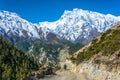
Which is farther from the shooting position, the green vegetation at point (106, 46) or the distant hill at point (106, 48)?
the green vegetation at point (106, 46)

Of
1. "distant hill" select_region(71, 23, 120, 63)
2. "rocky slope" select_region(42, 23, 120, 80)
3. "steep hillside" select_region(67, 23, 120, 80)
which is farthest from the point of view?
"distant hill" select_region(71, 23, 120, 63)

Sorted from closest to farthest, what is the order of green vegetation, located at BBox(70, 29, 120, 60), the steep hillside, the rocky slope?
the steep hillside
the rocky slope
green vegetation, located at BBox(70, 29, 120, 60)

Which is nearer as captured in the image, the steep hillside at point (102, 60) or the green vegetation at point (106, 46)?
the steep hillside at point (102, 60)

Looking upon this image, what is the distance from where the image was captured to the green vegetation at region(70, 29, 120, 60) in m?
128

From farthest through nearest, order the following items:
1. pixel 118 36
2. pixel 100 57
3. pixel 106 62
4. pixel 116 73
Result: pixel 118 36, pixel 100 57, pixel 106 62, pixel 116 73

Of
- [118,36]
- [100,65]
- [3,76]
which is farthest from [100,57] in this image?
[3,76]

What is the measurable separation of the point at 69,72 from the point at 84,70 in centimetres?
1315

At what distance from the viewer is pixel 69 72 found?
148375 millimetres

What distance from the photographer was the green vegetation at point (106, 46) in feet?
419

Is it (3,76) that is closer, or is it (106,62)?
(106,62)

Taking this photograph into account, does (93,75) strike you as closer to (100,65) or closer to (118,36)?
(100,65)

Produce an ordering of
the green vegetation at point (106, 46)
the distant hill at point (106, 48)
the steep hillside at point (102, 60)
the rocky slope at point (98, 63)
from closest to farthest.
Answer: the steep hillside at point (102, 60) → the rocky slope at point (98, 63) → the distant hill at point (106, 48) → the green vegetation at point (106, 46)

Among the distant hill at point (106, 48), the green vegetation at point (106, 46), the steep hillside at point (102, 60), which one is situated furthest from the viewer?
the green vegetation at point (106, 46)

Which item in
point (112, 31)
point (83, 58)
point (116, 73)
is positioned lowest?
point (116, 73)
